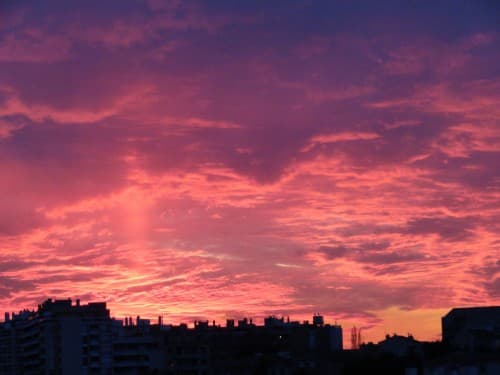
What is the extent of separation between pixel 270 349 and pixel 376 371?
40.3 m

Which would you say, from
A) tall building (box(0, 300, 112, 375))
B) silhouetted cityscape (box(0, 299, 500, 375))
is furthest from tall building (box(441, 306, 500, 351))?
tall building (box(0, 300, 112, 375))

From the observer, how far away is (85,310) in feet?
404

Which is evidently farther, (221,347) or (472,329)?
(221,347)

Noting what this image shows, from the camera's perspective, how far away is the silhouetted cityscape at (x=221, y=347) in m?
83.9

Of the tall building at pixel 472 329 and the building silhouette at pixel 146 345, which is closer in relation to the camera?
the tall building at pixel 472 329

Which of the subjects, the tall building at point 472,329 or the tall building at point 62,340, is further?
the tall building at point 62,340

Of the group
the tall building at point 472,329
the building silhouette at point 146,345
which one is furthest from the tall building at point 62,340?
the tall building at point 472,329

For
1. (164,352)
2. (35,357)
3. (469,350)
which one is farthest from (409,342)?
(35,357)

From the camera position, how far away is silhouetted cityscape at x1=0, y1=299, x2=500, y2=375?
83938mm

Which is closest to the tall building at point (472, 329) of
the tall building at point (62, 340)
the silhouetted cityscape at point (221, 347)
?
the silhouetted cityscape at point (221, 347)

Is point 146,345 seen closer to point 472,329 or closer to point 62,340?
point 62,340

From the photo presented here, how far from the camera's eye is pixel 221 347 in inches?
4587

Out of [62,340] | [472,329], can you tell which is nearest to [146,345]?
[62,340]

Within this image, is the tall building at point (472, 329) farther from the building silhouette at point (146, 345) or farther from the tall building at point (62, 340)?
the tall building at point (62, 340)
